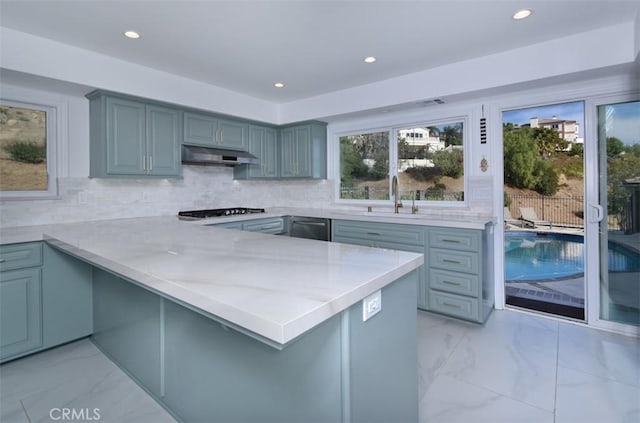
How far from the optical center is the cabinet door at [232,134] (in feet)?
12.8

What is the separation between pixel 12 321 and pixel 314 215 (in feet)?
9.29

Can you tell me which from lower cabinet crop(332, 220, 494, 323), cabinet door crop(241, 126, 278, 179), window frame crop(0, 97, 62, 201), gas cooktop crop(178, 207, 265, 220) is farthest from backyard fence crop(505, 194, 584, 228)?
window frame crop(0, 97, 62, 201)

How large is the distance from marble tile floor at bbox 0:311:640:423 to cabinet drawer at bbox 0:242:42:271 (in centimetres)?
73

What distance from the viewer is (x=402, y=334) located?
1.43 meters

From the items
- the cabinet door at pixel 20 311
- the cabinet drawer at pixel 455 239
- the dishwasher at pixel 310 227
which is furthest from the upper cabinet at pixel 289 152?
the cabinet door at pixel 20 311

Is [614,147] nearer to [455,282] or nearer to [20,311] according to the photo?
[455,282]

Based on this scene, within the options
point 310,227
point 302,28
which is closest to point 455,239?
point 310,227

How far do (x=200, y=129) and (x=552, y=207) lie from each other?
396 centimetres

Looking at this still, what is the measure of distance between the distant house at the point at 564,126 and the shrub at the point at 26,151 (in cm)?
466

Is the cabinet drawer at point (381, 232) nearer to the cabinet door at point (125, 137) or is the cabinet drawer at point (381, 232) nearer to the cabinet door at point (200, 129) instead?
the cabinet door at point (200, 129)

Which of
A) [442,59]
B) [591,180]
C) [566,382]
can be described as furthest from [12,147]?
[591,180]

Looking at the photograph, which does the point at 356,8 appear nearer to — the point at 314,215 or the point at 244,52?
the point at 244,52

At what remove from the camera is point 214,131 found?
3.81 m

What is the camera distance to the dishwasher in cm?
388
